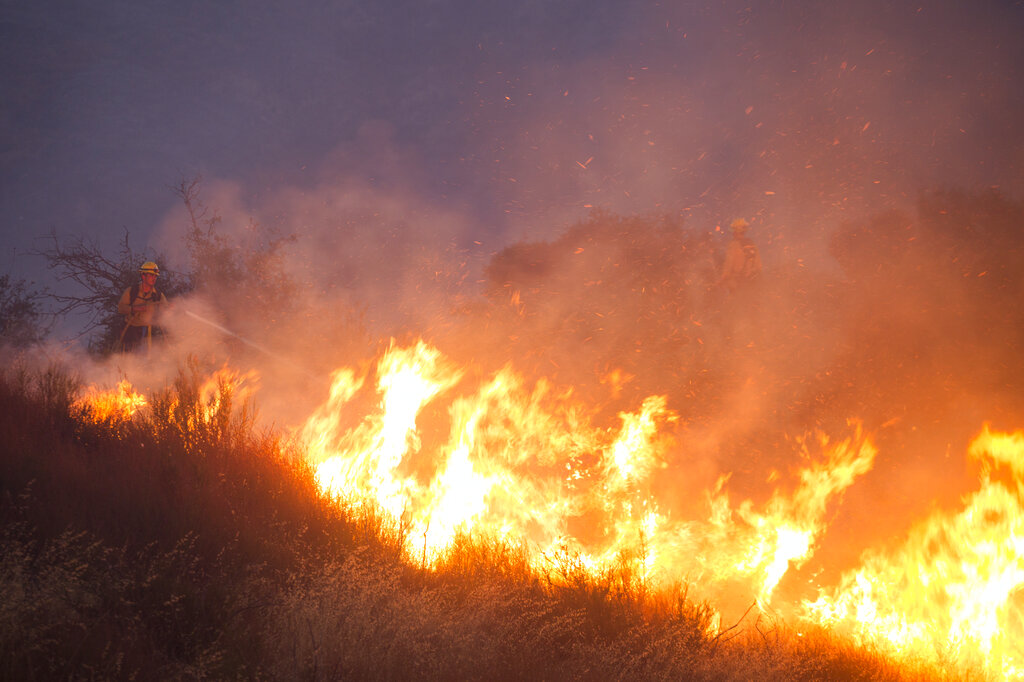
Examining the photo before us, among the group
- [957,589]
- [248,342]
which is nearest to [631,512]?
[957,589]

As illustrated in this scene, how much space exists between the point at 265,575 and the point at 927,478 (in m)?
10.7

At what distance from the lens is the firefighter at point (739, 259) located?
11352 millimetres

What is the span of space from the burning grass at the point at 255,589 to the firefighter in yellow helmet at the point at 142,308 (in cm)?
434

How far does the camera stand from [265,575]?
412 centimetres

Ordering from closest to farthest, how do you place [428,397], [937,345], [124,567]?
[124,567]
[428,397]
[937,345]

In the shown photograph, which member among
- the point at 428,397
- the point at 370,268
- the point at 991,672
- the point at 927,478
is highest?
the point at 370,268

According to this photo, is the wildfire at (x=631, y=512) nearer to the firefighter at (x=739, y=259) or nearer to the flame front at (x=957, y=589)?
the flame front at (x=957, y=589)

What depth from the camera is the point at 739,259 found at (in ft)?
39.2

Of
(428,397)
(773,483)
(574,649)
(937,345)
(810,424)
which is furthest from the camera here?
(937,345)

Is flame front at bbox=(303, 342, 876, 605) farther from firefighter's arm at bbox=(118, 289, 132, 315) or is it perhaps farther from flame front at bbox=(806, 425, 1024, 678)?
firefighter's arm at bbox=(118, 289, 132, 315)

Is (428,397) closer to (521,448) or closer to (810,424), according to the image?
(521,448)

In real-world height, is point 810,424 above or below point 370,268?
below

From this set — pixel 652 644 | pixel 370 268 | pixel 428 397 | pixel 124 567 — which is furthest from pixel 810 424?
pixel 370 268

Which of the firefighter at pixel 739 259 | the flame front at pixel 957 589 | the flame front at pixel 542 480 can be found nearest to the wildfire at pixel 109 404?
the flame front at pixel 542 480
